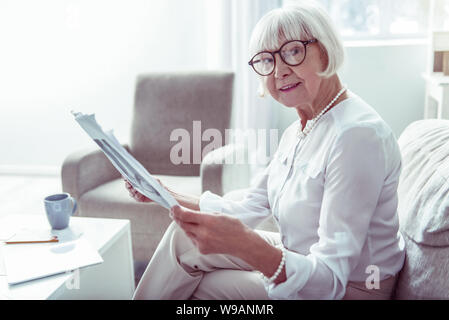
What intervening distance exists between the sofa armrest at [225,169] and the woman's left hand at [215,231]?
3.44 feet

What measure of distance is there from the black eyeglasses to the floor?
2.28 metres

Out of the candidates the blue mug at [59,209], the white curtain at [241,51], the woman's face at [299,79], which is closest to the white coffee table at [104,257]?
the blue mug at [59,209]

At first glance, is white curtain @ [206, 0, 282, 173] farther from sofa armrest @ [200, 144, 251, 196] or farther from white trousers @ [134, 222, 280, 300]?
white trousers @ [134, 222, 280, 300]

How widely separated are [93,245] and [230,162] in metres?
0.83

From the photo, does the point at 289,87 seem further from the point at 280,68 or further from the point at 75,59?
the point at 75,59

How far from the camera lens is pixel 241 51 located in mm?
3197

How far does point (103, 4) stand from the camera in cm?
341

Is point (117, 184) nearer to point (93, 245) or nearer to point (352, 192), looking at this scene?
point (93, 245)

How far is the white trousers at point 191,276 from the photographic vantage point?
1.06 metres

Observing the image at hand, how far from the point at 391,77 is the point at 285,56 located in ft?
7.63

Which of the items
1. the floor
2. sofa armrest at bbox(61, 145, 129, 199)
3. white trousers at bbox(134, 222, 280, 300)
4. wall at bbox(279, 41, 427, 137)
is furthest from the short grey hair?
the floor

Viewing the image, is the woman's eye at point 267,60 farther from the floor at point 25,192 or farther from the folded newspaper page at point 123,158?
the floor at point 25,192

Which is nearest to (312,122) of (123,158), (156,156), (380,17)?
(123,158)
